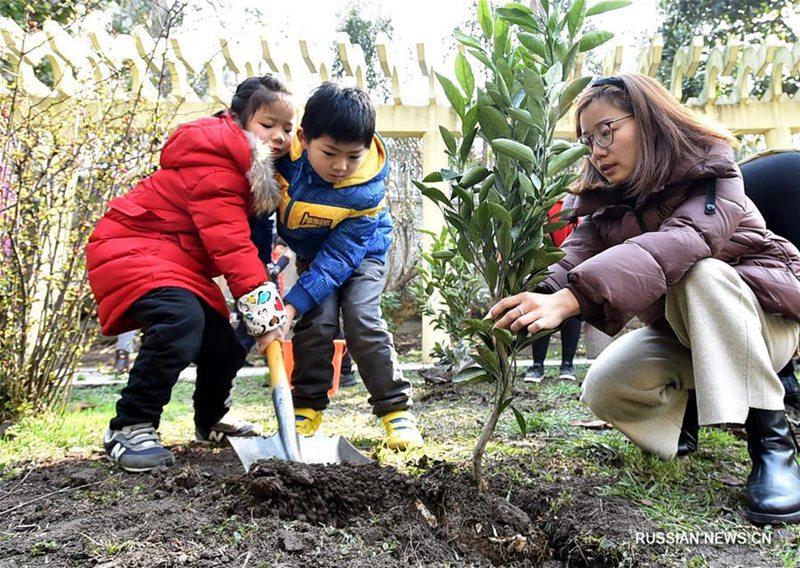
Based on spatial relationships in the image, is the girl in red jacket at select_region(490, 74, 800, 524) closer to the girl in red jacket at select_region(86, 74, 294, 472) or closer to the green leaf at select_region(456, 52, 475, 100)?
the green leaf at select_region(456, 52, 475, 100)

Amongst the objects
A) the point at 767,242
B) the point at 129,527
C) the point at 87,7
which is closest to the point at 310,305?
the point at 129,527

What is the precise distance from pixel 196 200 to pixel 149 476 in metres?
0.98

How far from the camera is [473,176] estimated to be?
1583mm

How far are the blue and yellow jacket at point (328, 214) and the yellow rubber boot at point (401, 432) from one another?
58cm

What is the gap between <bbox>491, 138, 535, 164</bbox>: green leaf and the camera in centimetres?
144

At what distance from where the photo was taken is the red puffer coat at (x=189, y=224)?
88.6 inches

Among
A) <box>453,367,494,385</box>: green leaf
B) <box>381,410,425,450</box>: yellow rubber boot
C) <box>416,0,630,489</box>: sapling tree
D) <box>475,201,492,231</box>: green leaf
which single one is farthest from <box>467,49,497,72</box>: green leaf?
<box>381,410,425,450</box>: yellow rubber boot

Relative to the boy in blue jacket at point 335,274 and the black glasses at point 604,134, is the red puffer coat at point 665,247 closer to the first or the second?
the black glasses at point 604,134

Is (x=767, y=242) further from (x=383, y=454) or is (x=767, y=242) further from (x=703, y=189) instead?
(x=383, y=454)

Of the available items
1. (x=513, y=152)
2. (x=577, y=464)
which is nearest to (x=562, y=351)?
(x=577, y=464)

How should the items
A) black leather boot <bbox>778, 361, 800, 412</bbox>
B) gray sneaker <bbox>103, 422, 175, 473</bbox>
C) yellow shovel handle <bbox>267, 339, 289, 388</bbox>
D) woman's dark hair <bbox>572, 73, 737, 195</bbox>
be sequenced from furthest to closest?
black leather boot <bbox>778, 361, 800, 412</bbox> → yellow shovel handle <bbox>267, 339, 289, 388</bbox> → gray sneaker <bbox>103, 422, 175, 473</bbox> → woman's dark hair <bbox>572, 73, 737, 195</bbox>

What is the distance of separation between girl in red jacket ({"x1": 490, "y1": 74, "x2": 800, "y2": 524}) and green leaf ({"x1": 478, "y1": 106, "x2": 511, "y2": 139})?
0.39 metres

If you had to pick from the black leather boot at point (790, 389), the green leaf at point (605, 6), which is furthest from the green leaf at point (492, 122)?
the black leather boot at point (790, 389)

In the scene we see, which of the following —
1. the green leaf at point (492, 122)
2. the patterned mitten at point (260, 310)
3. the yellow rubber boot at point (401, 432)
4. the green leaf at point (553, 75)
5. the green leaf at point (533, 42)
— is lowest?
the yellow rubber boot at point (401, 432)
